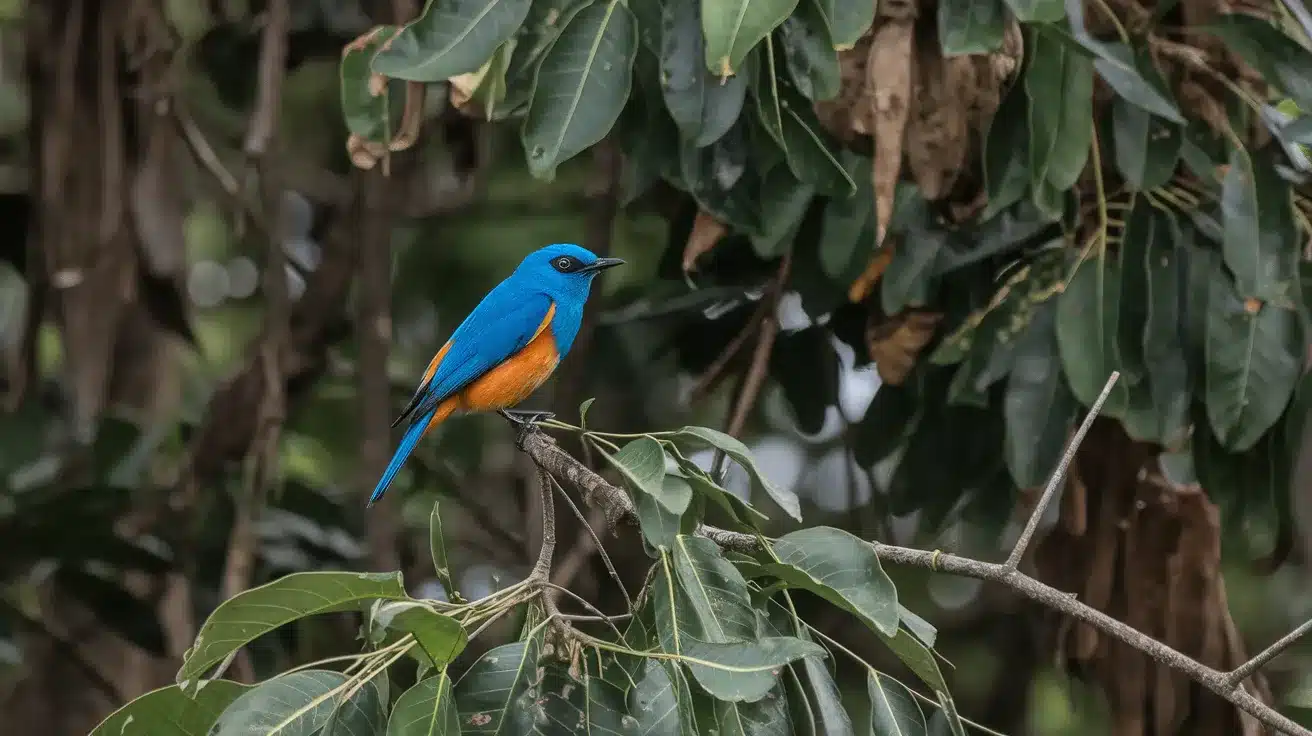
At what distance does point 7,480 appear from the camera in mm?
5809

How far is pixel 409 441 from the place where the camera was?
491 centimetres

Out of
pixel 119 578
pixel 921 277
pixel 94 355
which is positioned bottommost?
pixel 119 578

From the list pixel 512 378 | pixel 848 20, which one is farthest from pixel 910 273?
pixel 512 378

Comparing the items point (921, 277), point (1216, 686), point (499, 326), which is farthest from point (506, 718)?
point (499, 326)

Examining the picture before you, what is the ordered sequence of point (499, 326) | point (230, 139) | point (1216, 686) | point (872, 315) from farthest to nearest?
A: point (230, 139), point (499, 326), point (872, 315), point (1216, 686)

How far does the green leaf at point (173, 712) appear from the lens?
8.42 feet

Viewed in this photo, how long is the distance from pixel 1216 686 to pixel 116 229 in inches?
166

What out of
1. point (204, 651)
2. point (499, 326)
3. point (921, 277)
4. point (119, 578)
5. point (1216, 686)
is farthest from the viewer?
point (119, 578)

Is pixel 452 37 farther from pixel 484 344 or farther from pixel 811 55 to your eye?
pixel 484 344

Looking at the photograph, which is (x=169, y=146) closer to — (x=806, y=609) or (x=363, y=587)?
(x=806, y=609)

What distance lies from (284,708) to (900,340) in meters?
2.65

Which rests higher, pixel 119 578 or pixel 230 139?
pixel 230 139

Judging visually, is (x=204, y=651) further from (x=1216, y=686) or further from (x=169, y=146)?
(x=169, y=146)

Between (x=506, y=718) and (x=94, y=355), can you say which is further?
(x=94, y=355)
